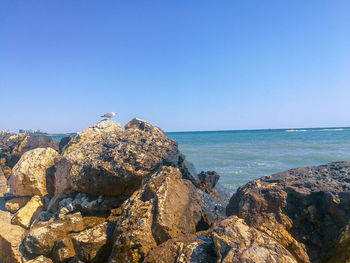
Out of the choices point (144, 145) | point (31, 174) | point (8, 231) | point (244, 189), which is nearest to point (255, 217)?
point (244, 189)

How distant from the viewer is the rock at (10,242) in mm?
3534

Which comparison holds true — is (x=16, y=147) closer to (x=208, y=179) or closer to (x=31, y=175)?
(x=31, y=175)

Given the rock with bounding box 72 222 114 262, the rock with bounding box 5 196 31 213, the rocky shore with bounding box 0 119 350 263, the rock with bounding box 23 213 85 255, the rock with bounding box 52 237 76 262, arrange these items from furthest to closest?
the rock with bounding box 5 196 31 213
the rock with bounding box 23 213 85 255
the rock with bounding box 52 237 76 262
the rock with bounding box 72 222 114 262
the rocky shore with bounding box 0 119 350 263

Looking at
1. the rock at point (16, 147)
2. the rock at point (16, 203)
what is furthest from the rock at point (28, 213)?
the rock at point (16, 147)

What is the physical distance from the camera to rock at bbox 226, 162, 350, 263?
247 centimetres

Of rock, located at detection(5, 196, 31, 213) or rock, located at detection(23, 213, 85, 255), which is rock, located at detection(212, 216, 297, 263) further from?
rock, located at detection(5, 196, 31, 213)

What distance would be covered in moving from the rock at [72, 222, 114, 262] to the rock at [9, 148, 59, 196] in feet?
10.5

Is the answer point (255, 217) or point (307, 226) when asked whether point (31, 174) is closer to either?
point (255, 217)

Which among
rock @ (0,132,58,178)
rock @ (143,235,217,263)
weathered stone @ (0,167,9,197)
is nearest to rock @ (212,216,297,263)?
rock @ (143,235,217,263)

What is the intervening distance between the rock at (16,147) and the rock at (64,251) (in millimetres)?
6504

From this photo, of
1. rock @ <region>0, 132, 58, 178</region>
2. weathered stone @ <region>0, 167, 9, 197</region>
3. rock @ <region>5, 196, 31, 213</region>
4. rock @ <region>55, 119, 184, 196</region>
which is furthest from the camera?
rock @ <region>0, 132, 58, 178</region>

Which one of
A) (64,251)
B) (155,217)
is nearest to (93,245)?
(64,251)

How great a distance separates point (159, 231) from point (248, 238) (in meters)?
1.05

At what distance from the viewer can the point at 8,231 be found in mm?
4215
